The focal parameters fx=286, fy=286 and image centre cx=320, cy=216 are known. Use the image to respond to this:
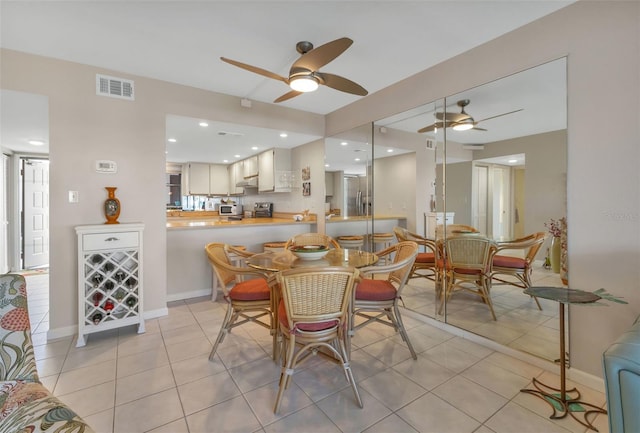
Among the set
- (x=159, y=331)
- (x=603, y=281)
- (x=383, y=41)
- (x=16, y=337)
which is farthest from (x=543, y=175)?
(x=159, y=331)

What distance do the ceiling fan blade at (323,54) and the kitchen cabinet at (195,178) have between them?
232 inches

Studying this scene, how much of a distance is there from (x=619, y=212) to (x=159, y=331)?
12.4 feet

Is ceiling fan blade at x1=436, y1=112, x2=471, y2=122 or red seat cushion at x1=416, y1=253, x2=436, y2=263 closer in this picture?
ceiling fan blade at x1=436, y1=112, x2=471, y2=122

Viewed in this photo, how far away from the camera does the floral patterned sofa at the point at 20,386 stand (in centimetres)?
91

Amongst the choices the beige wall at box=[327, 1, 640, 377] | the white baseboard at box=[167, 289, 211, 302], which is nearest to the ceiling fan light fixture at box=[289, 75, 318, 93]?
the beige wall at box=[327, 1, 640, 377]

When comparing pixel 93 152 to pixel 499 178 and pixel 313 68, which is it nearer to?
pixel 313 68

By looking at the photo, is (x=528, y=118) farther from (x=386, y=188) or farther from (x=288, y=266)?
(x=288, y=266)

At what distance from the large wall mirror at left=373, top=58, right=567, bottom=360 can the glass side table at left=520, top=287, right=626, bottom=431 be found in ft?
1.18

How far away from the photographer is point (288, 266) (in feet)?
6.85

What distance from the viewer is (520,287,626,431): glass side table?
5.33 feet

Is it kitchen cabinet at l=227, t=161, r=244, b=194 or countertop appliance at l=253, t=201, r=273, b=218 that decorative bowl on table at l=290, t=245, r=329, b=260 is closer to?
countertop appliance at l=253, t=201, r=273, b=218

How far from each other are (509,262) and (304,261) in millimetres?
1777

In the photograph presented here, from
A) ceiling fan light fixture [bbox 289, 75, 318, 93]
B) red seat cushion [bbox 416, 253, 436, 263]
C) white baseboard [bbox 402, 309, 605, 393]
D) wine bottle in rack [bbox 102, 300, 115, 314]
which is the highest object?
ceiling fan light fixture [bbox 289, 75, 318, 93]

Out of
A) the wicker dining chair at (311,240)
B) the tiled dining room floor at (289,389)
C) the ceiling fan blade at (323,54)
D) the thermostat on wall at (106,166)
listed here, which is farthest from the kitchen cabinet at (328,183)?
the thermostat on wall at (106,166)
